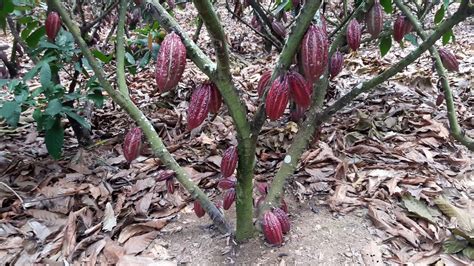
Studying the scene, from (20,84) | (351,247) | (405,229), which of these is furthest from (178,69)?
(20,84)

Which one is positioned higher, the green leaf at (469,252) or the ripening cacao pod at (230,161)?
the ripening cacao pod at (230,161)

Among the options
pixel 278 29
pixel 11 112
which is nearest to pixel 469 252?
pixel 278 29

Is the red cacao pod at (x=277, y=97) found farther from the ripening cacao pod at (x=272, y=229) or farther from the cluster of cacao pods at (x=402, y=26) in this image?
the cluster of cacao pods at (x=402, y=26)

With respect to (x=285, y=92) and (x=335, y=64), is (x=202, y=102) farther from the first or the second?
(x=335, y=64)

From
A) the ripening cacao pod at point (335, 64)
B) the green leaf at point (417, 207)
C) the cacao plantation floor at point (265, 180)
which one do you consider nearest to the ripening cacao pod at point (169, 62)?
the cacao plantation floor at point (265, 180)

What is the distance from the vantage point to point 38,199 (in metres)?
1.73

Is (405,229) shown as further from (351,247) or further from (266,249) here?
(266,249)

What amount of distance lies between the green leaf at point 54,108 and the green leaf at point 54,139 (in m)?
0.09

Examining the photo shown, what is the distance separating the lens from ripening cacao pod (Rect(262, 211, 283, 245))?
1.29 metres

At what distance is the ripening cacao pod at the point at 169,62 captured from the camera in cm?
94

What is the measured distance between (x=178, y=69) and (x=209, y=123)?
1.43 meters

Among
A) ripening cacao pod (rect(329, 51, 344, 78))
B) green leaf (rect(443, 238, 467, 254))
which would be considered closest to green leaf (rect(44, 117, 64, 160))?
ripening cacao pod (rect(329, 51, 344, 78))

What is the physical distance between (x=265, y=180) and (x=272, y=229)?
21.3 inches

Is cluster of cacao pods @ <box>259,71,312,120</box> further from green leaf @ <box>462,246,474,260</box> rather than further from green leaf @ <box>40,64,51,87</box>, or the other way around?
green leaf @ <box>40,64,51,87</box>
